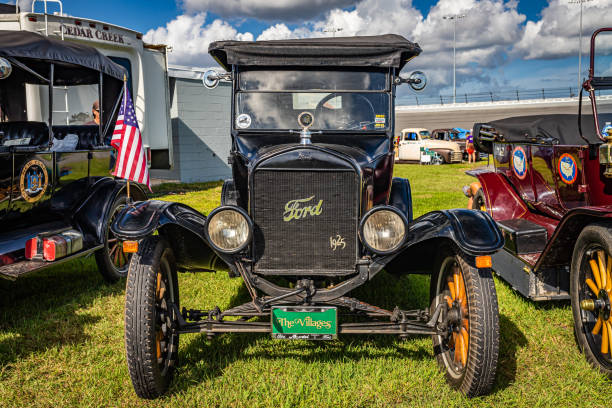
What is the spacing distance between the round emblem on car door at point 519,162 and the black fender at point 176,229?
3.40 meters

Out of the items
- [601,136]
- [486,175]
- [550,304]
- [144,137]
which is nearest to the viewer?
[601,136]

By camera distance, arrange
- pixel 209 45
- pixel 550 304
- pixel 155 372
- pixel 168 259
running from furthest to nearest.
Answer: pixel 550 304
pixel 209 45
pixel 168 259
pixel 155 372

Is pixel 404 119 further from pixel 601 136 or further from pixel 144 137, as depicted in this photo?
pixel 601 136

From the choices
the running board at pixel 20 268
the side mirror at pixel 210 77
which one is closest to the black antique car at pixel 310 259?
the side mirror at pixel 210 77

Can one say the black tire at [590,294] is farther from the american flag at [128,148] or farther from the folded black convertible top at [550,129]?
the american flag at [128,148]

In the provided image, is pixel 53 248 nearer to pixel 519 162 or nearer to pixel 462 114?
pixel 519 162

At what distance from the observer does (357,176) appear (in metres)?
3.21

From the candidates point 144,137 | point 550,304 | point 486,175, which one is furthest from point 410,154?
point 550,304

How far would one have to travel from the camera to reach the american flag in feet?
18.6

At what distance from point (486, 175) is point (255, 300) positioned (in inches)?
151

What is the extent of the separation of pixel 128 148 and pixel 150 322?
3323mm

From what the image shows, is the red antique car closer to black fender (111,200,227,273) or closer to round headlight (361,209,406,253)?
round headlight (361,209,406,253)

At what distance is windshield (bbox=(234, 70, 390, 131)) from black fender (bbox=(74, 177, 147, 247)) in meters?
1.95

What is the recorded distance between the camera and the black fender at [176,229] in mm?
3131
